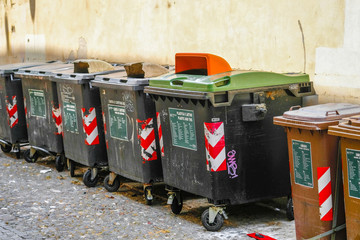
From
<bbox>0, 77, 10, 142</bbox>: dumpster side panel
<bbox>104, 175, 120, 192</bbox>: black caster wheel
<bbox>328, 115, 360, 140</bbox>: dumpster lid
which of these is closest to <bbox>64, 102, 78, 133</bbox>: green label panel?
<bbox>104, 175, 120, 192</bbox>: black caster wheel

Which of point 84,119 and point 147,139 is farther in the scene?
point 84,119

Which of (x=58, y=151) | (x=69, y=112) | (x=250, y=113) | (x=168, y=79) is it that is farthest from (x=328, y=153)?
(x=58, y=151)

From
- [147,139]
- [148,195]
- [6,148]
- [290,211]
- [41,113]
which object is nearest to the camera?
[290,211]

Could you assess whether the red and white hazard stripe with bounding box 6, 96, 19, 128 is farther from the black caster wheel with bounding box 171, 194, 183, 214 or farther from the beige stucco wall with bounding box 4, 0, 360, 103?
the black caster wheel with bounding box 171, 194, 183, 214

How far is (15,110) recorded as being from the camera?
34.8 feet

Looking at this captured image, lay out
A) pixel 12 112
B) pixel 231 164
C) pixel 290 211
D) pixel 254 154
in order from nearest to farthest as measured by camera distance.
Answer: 1. pixel 231 164
2. pixel 254 154
3. pixel 290 211
4. pixel 12 112

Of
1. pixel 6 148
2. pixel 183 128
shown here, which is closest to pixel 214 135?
pixel 183 128

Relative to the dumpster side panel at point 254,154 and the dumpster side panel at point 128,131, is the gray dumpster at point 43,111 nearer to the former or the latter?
the dumpster side panel at point 128,131

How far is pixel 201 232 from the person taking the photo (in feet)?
21.4

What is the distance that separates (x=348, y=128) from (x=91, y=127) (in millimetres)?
4200

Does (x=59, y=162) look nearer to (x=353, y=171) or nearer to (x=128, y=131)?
(x=128, y=131)

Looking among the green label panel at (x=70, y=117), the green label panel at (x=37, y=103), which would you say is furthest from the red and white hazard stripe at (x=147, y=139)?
the green label panel at (x=37, y=103)

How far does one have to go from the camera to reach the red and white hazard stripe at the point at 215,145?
629cm

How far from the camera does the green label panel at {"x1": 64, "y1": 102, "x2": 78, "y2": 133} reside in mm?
8797
